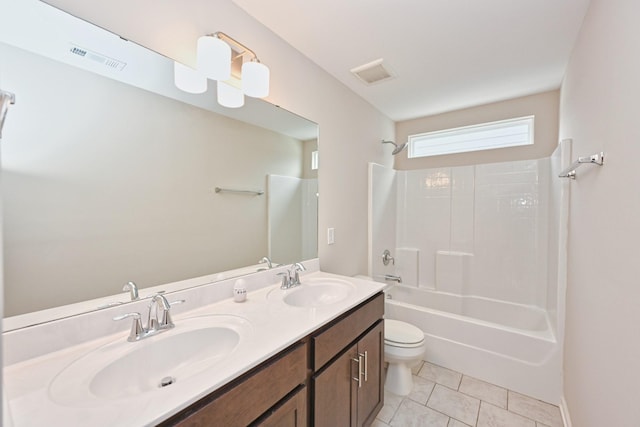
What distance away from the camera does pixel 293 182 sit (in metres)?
1.77

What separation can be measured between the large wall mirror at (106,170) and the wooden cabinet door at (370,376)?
0.76 meters

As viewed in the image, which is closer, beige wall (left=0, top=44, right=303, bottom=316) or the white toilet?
beige wall (left=0, top=44, right=303, bottom=316)

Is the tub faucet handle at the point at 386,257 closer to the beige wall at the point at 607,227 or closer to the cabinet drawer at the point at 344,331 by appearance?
the cabinet drawer at the point at 344,331

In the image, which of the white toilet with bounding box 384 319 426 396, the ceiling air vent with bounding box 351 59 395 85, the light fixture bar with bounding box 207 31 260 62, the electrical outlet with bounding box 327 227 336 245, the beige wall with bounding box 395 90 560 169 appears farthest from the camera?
the beige wall with bounding box 395 90 560 169

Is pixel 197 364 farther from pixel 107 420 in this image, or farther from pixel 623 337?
pixel 623 337

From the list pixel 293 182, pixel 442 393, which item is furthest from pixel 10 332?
pixel 442 393

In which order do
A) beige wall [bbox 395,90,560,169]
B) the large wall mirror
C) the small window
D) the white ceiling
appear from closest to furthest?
1. the large wall mirror
2. the white ceiling
3. beige wall [bbox 395,90,560,169]
4. the small window

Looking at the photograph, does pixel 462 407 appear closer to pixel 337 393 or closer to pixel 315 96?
pixel 337 393

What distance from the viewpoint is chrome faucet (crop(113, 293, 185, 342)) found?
2.98ft

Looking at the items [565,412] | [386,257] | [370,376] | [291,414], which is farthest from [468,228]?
[291,414]

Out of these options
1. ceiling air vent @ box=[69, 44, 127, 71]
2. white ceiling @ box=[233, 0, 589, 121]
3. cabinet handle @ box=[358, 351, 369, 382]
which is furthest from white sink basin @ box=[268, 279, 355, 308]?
white ceiling @ box=[233, 0, 589, 121]

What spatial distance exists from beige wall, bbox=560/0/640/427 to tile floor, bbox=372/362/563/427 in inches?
9.8

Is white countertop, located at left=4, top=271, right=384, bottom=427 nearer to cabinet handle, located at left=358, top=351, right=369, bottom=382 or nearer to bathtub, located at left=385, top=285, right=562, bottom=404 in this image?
cabinet handle, located at left=358, top=351, right=369, bottom=382

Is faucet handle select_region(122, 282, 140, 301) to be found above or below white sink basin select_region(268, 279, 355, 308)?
above
